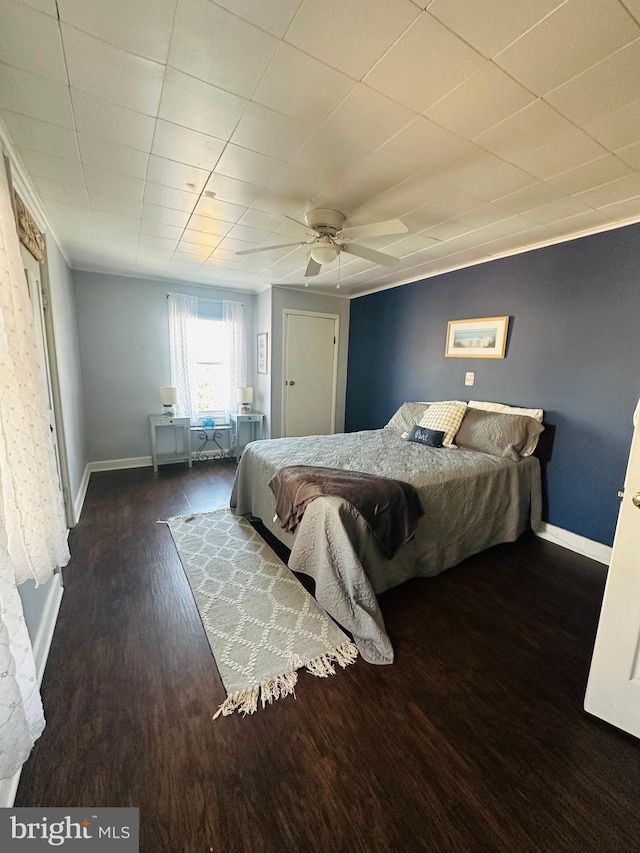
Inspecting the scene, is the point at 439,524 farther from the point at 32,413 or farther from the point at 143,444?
the point at 143,444

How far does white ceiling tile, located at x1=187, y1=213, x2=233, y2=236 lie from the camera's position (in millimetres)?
2598

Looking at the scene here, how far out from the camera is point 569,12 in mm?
1033

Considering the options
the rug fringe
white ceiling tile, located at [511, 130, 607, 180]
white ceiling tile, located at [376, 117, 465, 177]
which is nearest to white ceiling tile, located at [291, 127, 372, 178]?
white ceiling tile, located at [376, 117, 465, 177]

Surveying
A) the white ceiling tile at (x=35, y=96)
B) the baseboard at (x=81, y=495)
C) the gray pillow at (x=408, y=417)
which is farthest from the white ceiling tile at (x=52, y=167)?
the gray pillow at (x=408, y=417)

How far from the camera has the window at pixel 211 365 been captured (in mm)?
4895

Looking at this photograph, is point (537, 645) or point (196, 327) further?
point (196, 327)

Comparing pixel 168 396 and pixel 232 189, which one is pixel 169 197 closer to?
pixel 232 189

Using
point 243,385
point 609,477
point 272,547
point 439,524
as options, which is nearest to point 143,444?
point 243,385

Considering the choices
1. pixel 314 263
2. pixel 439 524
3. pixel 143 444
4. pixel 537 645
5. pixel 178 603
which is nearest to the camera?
pixel 537 645

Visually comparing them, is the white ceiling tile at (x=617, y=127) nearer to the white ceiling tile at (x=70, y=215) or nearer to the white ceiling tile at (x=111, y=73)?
the white ceiling tile at (x=111, y=73)

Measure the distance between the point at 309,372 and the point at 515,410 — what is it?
113 inches

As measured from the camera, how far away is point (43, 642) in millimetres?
1666

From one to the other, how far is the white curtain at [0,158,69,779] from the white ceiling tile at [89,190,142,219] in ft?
3.49

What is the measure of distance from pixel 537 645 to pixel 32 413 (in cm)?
272
